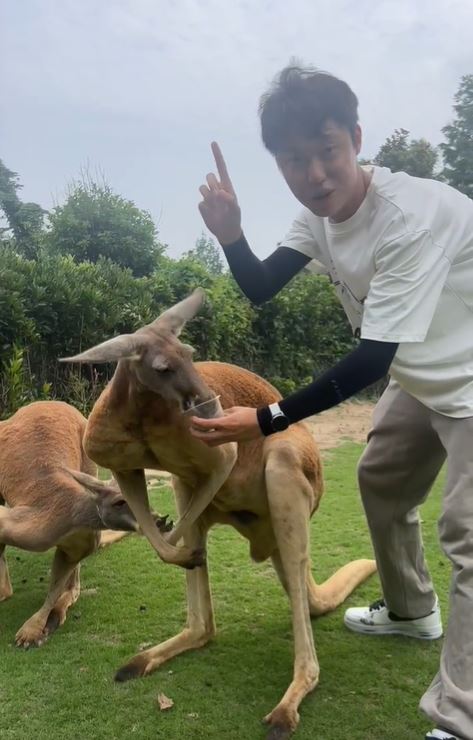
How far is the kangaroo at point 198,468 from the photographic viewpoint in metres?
2.47

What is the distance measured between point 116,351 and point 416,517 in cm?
180

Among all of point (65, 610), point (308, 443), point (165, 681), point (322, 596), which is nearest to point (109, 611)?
point (65, 610)

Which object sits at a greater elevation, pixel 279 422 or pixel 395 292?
pixel 395 292

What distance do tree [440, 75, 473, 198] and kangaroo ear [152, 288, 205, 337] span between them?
1514cm

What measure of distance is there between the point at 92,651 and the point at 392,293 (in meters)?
2.35

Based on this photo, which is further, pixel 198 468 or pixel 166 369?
pixel 198 468

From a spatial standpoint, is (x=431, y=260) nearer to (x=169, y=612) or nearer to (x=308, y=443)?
(x=308, y=443)

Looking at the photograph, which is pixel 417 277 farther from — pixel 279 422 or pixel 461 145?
pixel 461 145

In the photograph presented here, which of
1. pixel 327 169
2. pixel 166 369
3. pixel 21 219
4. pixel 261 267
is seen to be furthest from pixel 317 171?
pixel 21 219

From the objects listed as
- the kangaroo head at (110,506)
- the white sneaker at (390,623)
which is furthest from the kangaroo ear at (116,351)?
the white sneaker at (390,623)

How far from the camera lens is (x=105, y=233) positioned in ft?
36.9

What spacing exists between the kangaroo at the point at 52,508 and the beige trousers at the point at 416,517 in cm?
124

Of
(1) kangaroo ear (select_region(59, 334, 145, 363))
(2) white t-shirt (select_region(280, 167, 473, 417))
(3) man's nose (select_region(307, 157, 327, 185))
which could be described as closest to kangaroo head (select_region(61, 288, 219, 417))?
(1) kangaroo ear (select_region(59, 334, 145, 363))

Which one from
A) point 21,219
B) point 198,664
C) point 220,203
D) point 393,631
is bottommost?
point 393,631
